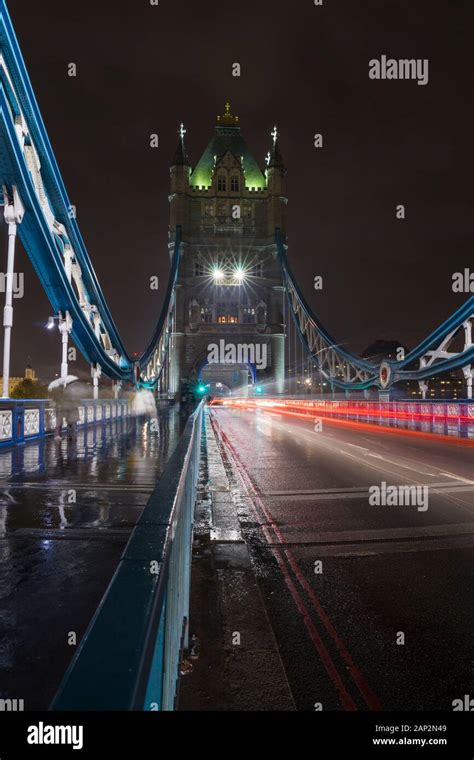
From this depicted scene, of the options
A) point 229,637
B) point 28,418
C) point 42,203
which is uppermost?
point 42,203

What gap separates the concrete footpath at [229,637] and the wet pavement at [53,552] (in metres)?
0.77

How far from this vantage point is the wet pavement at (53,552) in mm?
3057

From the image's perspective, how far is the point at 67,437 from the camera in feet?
64.7

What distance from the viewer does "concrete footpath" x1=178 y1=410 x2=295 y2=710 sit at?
9.11 ft

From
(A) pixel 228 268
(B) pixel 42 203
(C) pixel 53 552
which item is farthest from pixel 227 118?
(C) pixel 53 552

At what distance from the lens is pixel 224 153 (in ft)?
274

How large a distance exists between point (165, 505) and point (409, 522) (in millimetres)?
4712

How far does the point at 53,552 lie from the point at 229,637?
244cm

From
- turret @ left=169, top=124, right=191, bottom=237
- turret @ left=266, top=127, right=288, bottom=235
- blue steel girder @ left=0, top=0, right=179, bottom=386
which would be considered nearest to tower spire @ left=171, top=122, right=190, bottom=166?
turret @ left=169, top=124, right=191, bottom=237

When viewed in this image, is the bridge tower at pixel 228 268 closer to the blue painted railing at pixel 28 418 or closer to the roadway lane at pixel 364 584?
the blue painted railing at pixel 28 418

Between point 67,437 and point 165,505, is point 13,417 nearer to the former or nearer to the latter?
point 67,437

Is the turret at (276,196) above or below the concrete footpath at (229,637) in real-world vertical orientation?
above

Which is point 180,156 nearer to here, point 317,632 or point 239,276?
point 239,276

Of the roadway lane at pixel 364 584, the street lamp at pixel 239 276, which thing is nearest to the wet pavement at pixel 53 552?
the roadway lane at pixel 364 584
